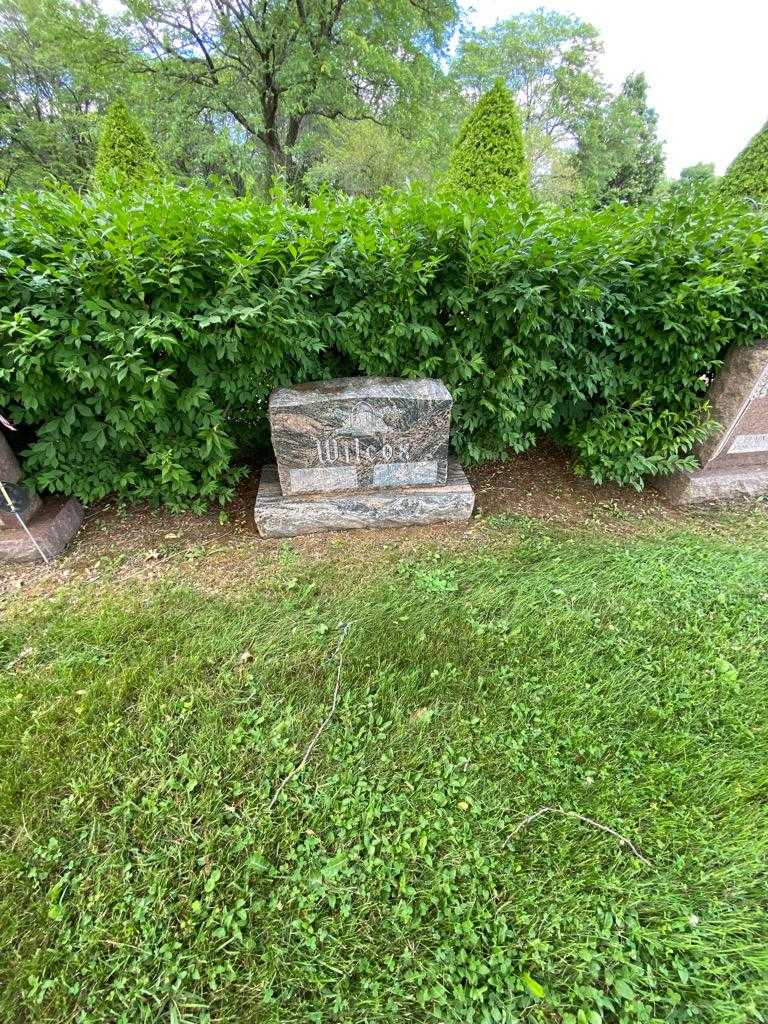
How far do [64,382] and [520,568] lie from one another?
261 cm

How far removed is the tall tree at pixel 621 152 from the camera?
19.7 metres

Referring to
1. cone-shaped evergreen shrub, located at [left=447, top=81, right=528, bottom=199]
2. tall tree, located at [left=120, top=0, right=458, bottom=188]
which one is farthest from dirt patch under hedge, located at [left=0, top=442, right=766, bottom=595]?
tall tree, located at [left=120, top=0, right=458, bottom=188]

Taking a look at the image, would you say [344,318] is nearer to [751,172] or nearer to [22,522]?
[22,522]

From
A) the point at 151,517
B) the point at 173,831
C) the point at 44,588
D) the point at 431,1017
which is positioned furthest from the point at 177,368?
the point at 431,1017

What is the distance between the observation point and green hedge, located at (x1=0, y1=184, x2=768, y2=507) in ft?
7.04

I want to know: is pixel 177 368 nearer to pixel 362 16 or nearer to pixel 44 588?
pixel 44 588

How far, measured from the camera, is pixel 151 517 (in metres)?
2.90

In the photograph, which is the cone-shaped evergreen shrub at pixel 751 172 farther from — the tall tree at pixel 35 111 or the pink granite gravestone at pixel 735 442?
the tall tree at pixel 35 111

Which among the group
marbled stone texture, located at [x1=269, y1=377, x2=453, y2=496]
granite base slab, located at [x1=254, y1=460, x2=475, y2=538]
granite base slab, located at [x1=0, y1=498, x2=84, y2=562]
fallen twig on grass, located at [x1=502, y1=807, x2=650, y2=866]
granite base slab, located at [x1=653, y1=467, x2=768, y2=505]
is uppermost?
marbled stone texture, located at [x1=269, y1=377, x2=453, y2=496]

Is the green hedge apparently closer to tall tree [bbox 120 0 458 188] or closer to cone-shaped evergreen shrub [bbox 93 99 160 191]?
cone-shaped evergreen shrub [bbox 93 99 160 191]

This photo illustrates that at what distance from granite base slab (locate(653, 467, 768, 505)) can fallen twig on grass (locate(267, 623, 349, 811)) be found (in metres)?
2.66

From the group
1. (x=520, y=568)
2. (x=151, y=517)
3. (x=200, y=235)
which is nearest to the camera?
(x=200, y=235)

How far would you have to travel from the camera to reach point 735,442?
3.18m

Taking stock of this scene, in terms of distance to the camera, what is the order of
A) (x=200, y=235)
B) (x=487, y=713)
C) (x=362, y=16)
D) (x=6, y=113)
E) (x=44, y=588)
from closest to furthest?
1. (x=487, y=713)
2. (x=200, y=235)
3. (x=44, y=588)
4. (x=362, y=16)
5. (x=6, y=113)
